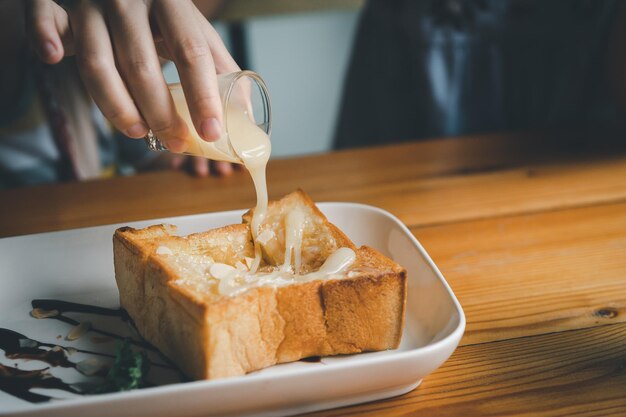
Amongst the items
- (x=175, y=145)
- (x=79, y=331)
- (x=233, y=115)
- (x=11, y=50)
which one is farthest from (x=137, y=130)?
(x=11, y=50)

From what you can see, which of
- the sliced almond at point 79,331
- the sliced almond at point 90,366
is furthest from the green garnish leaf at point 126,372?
the sliced almond at point 79,331

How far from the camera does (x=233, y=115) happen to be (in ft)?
4.09

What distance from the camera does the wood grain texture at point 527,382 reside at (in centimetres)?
96

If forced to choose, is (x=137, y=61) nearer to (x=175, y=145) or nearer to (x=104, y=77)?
(x=104, y=77)

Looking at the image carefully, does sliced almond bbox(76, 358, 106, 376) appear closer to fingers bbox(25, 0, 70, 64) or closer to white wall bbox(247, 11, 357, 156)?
fingers bbox(25, 0, 70, 64)

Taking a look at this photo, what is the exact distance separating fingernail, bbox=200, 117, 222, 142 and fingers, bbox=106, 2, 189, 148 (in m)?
0.09

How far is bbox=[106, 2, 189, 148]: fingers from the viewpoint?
111 centimetres

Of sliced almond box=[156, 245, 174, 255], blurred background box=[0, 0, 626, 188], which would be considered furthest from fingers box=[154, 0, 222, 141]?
blurred background box=[0, 0, 626, 188]

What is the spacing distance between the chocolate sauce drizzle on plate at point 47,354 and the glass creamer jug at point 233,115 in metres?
0.37

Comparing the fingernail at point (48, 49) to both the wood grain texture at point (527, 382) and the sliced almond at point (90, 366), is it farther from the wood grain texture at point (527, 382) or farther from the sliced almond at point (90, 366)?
the wood grain texture at point (527, 382)

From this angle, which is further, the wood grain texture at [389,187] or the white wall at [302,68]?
the white wall at [302,68]

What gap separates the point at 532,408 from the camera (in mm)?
958

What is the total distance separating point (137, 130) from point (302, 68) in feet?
11.7

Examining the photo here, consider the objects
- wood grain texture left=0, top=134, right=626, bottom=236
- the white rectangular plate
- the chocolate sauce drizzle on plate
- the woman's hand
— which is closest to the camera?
the white rectangular plate
